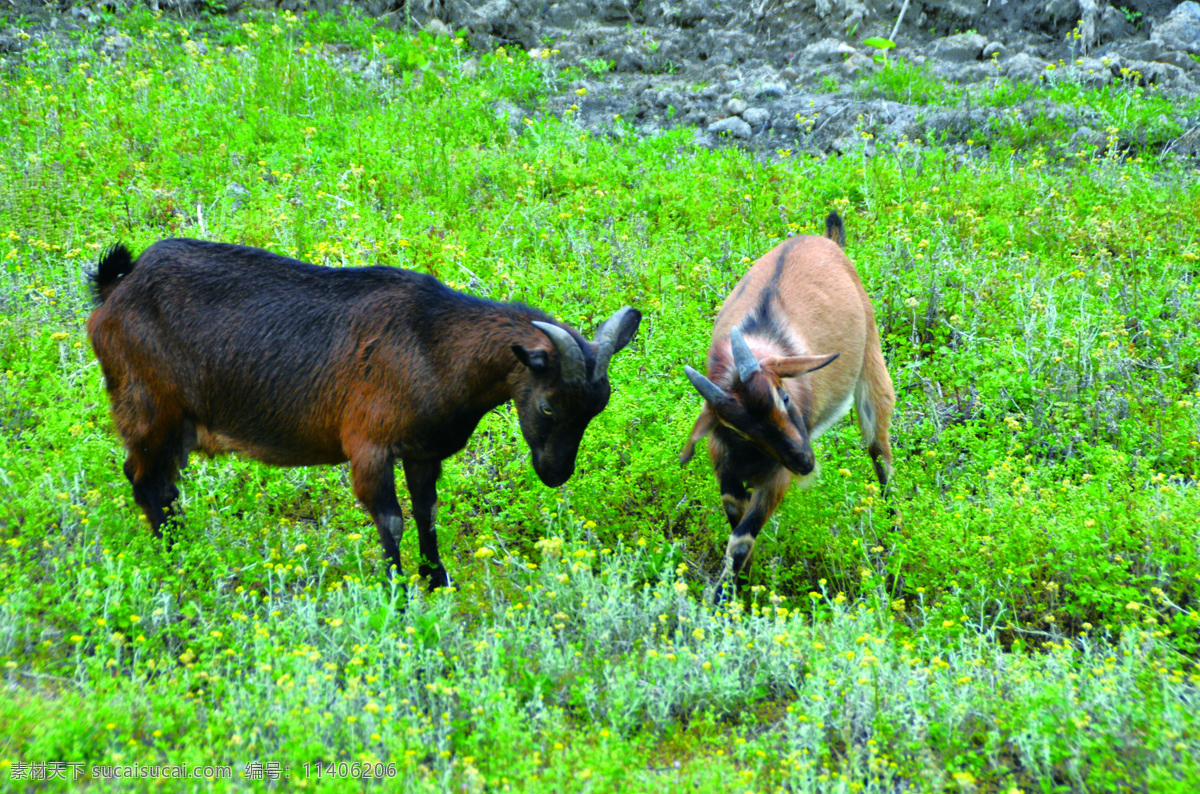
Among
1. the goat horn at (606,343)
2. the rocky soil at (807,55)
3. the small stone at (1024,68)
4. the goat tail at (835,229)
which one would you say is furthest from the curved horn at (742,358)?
the small stone at (1024,68)

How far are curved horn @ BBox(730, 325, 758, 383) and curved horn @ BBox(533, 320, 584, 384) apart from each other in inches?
32.2

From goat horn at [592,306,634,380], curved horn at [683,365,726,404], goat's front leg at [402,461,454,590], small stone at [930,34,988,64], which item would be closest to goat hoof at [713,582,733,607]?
curved horn at [683,365,726,404]

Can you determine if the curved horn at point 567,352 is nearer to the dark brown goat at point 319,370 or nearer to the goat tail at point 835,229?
the dark brown goat at point 319,370

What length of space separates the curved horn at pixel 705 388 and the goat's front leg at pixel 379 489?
1607mm

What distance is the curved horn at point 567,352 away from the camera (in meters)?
4.15

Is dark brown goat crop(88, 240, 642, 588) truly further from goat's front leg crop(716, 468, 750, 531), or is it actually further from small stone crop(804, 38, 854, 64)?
small stone crop(804, 38, 854, 64)

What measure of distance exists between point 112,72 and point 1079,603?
36.1ft

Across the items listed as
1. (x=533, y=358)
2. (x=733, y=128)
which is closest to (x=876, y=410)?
(x=533, y=358)

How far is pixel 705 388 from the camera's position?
14.5 ft

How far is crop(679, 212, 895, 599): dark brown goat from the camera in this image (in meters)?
4.49

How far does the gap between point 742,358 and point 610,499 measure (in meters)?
1.45

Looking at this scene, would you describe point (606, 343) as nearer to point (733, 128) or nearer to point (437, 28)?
point (733, 128)

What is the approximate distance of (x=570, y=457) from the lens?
4.43 meters

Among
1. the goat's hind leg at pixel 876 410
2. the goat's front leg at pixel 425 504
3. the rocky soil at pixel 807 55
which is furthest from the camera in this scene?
the rocky soil at pixel 807 55
